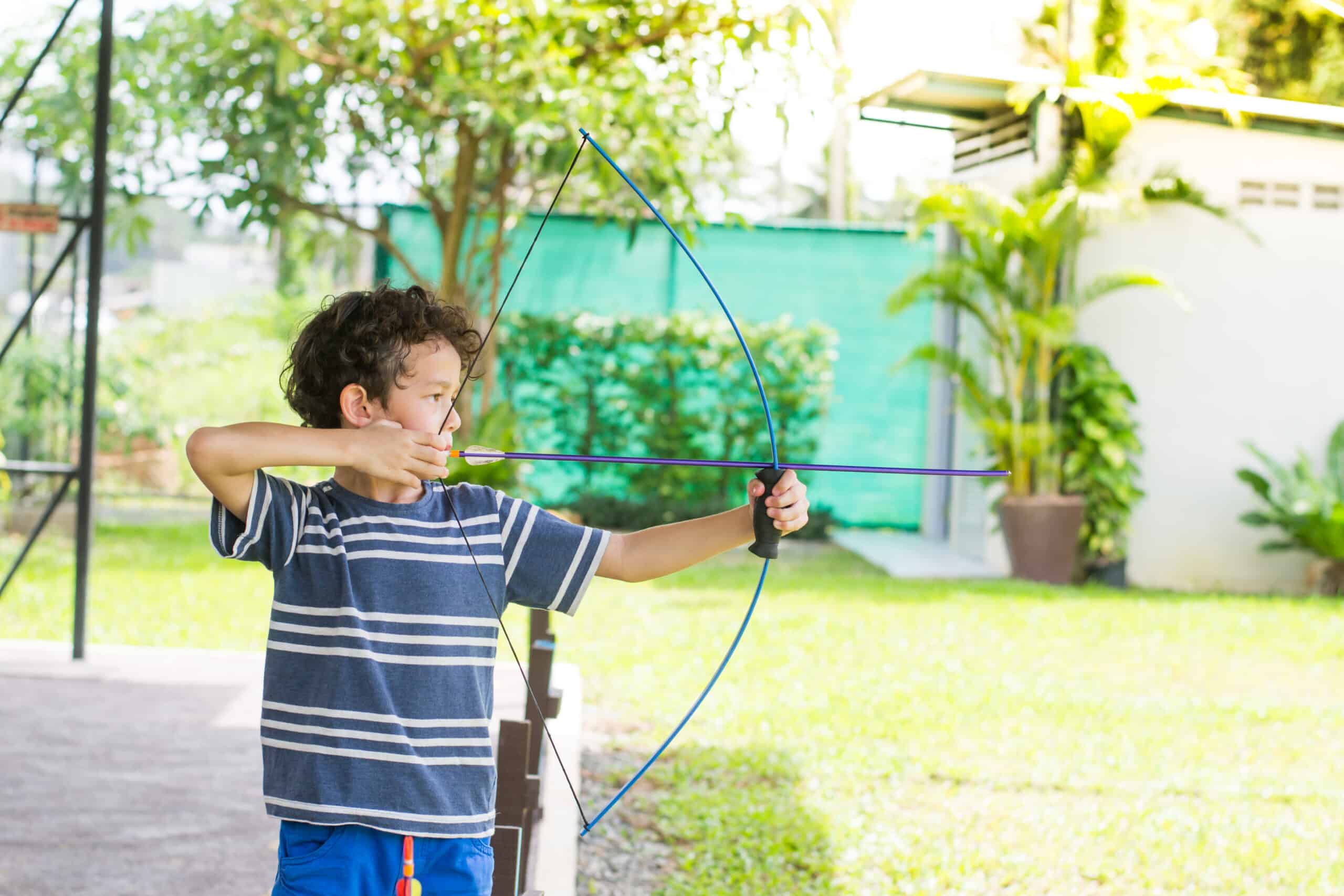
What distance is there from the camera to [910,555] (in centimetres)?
774

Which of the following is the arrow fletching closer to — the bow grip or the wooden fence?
the bow grip

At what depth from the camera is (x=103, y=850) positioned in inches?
106

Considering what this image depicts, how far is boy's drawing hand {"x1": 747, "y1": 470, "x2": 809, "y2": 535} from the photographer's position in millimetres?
1458

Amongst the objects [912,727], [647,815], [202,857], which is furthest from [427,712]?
[912,727]

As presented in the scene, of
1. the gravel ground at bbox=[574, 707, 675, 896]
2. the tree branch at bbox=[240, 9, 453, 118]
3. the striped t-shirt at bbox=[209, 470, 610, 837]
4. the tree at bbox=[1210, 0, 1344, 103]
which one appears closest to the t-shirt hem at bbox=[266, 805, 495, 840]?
the striped t-shirt at bbox=[209, 470, 610, 837]

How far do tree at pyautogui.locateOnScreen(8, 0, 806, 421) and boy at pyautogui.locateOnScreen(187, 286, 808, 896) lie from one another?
11.5 feet

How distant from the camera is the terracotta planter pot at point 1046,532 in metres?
6.79

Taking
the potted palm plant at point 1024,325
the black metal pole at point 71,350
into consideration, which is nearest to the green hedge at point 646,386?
the potted palm plant at point 1024,325

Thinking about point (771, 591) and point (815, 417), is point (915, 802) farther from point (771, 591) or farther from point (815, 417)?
point (815, 417)

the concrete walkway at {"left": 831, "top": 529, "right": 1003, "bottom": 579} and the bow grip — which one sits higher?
the bow grip

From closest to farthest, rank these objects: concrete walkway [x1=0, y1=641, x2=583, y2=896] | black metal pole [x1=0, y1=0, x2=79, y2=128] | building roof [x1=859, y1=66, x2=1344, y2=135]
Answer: concrete walkway [x1=0, y1=641, x2=583, y2=896], black metal pole [x1=0, y1=0, x2=79, y2=128], building roof [x1=859, y1=66, x2=1344, y2=135]

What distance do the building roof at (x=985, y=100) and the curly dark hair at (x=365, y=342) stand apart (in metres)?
5.36

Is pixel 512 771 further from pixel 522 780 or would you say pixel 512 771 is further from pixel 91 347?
pixel 91 347

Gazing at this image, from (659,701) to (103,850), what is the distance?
1846mm
